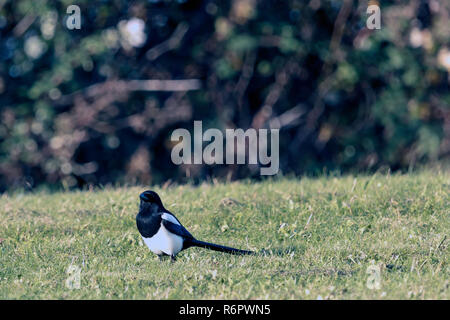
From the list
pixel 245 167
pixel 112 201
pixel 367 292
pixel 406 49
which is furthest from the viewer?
pixel 245 167

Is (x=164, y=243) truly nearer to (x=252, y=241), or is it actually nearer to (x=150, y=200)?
(x=150, y=200)

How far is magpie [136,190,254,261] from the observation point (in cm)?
584

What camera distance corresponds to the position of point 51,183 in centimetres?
1546

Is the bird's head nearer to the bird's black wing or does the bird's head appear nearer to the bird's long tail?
the bird's black wing

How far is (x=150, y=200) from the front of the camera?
5.90m

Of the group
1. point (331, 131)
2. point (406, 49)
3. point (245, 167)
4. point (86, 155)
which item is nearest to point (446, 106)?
point (406, 49)

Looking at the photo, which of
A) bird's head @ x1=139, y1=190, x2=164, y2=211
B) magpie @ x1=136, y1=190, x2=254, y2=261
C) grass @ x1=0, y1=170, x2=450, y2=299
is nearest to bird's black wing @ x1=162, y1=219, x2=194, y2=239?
magpie @ x1=136, y1=190, x2=254, y2=261

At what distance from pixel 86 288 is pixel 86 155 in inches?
433

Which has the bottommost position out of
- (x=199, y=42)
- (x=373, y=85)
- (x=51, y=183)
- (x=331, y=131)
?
(x=51, y=183)

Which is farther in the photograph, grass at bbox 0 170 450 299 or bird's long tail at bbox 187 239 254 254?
bird's long tail at bbox 187 239 254 254

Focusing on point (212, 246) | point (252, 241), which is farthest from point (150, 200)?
point (252, 241)

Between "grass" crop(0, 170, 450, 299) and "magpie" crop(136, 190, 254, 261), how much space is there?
0.14 m

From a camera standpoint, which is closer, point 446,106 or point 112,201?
point 112,201

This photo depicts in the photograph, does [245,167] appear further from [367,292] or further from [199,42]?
[367,292]
